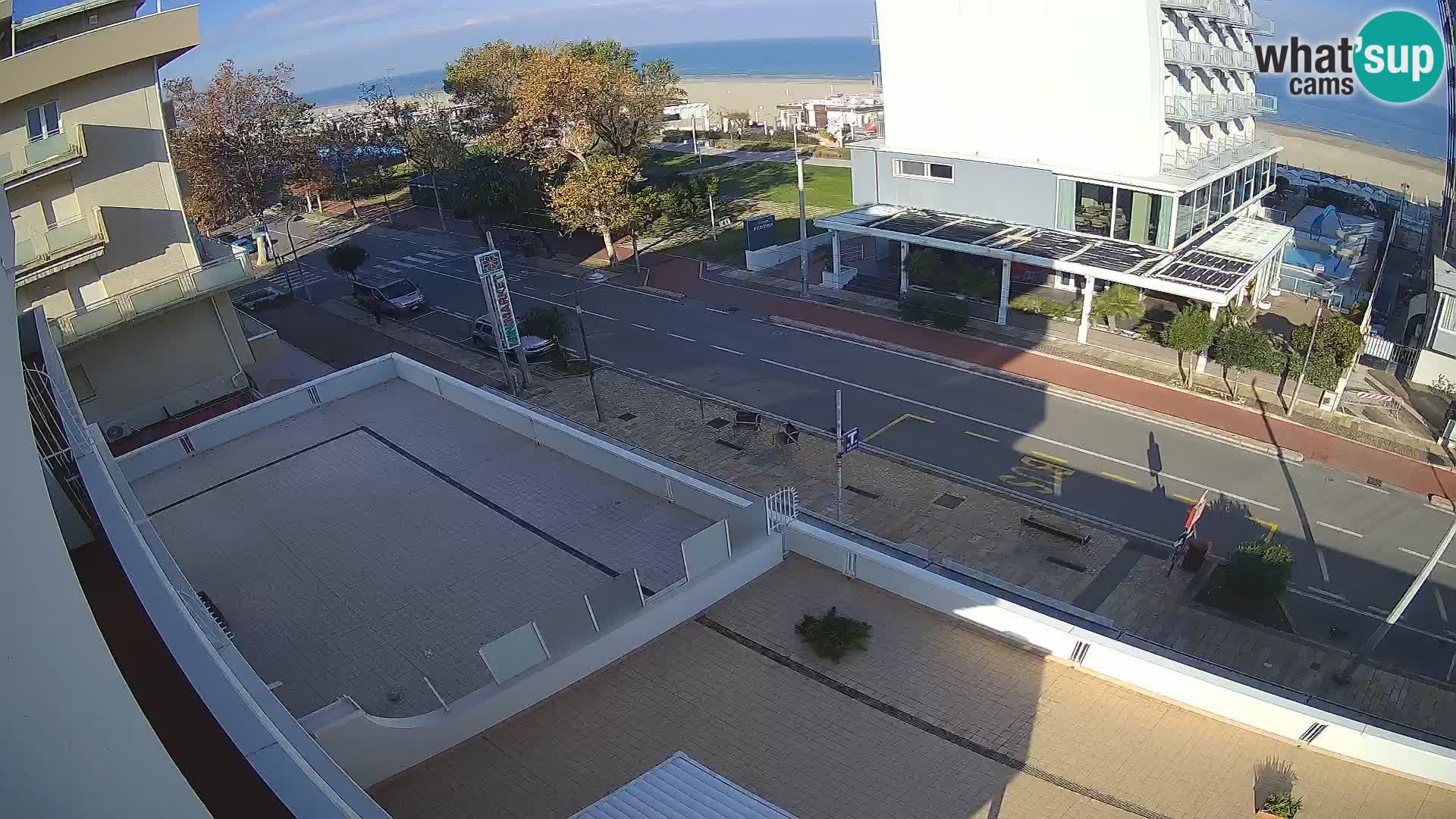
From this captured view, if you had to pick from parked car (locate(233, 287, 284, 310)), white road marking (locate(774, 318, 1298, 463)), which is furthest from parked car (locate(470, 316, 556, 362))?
parked car (locate(233, 287, 284, 310))

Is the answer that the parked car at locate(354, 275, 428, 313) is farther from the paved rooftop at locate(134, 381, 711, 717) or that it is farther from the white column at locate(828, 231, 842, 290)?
the paved rooftop at locate(134, 381, 711, 717)

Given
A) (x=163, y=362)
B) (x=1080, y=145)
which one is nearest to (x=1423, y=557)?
(x=1080, y=145)

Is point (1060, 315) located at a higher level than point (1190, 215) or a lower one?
lower

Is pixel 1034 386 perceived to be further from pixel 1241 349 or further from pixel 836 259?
pixel 836 259

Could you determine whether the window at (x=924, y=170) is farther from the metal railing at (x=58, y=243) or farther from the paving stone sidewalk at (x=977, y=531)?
the metal railing at (x=58, y=243)

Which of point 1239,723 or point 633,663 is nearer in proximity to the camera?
point 1239,723

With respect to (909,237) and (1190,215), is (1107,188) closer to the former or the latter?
(1190,215)

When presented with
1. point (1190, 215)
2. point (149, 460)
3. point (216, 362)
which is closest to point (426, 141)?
point (216, 362)
